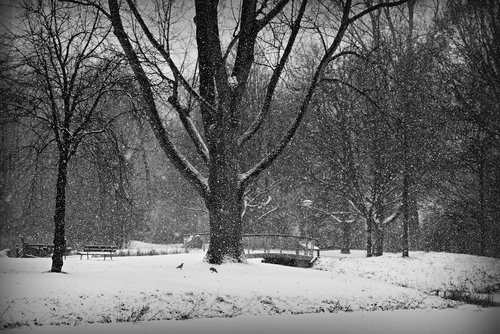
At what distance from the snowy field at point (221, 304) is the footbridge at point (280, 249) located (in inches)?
293

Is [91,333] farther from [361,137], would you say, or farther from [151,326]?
[361,137]

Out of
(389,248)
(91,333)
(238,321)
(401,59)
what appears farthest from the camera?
(389,248)

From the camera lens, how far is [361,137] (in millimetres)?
24453

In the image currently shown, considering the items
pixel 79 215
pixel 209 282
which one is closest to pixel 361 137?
pixel 209 282

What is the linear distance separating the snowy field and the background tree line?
3.45m

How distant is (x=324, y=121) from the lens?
82.6 feet

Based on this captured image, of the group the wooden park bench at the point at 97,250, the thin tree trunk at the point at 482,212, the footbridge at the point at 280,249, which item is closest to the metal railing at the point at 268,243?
the footbridge at the point at 280,249

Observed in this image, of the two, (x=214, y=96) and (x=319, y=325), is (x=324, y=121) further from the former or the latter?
(x=319, y=325)

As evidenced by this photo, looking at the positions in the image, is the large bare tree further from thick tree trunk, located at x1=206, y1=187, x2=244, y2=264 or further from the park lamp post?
the park lamp post

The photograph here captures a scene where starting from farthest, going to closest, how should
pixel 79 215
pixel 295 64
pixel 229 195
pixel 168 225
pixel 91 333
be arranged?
pixel 168 225
pixel 79 215
pixel 295 64
pixel 229 195
pixel 91 333

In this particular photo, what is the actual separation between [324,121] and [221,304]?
1636 cm

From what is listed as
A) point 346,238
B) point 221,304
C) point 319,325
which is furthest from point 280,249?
point 319,325

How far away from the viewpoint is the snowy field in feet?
28.2

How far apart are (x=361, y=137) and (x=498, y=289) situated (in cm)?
997
